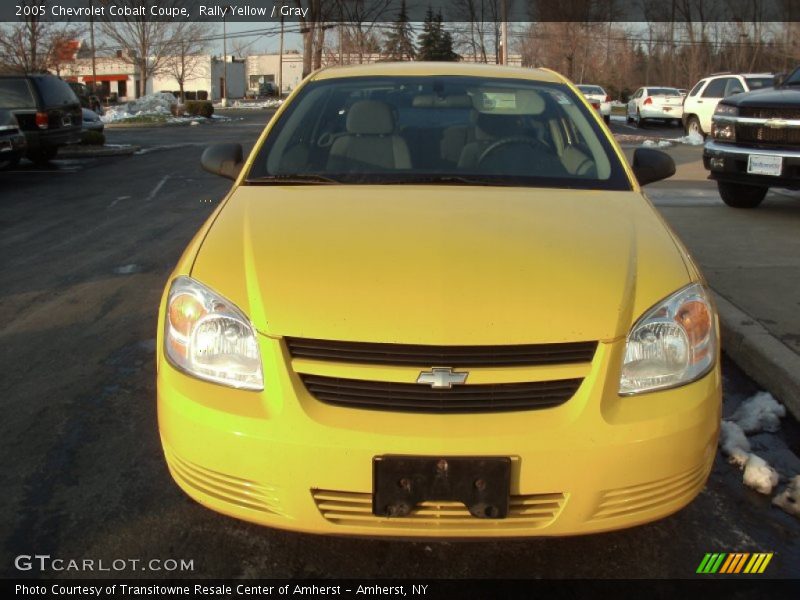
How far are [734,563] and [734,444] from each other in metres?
0.84

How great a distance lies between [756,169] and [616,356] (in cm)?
645

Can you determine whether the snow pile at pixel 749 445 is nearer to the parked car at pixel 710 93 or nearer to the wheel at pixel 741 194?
the wheel at pixel 741 194

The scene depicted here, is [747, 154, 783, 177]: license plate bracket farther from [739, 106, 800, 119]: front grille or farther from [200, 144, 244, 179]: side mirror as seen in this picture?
[200, 144, 244, 179]: side mirror

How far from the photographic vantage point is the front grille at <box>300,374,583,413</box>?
216 centimetres

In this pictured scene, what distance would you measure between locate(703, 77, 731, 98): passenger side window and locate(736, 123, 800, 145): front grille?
12.4m

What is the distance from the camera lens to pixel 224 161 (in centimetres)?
374

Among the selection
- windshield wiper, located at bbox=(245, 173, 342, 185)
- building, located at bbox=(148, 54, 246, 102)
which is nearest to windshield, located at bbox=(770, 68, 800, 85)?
windshield wiper, located at bbox=(245, 173, 342, 185)

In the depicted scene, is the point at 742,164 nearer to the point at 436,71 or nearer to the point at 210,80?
the point at 436,71

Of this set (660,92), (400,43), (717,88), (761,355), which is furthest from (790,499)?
(400,43)

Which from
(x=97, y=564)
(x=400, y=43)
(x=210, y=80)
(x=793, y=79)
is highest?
(x=400, y=43)

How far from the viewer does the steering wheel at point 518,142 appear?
3525mm

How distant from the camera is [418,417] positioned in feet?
7.01

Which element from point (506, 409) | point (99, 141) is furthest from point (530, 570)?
point (99, 141)

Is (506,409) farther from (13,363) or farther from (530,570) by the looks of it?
(13,363)
